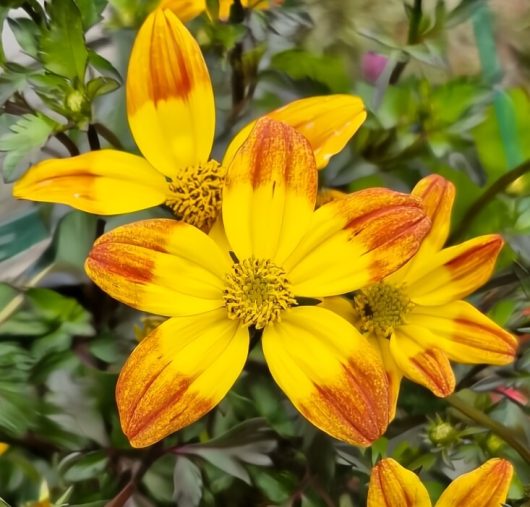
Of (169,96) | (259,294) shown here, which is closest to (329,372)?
(259,294)

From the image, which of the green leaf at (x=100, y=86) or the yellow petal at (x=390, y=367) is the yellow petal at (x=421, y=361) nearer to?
the yellow petal at (x=390, y=367)

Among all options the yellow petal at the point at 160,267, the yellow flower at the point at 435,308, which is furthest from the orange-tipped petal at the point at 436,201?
the yellow petal at the point at 160,267

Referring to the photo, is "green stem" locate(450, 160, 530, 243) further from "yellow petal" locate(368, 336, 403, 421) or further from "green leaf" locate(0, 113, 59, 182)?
"green leaf" locate(0, 113, 59, 182)

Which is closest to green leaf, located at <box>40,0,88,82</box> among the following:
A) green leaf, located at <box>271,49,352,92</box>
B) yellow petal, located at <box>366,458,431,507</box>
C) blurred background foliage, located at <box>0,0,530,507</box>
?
blurred background foliage, located at <box>0,0,530,507</box>

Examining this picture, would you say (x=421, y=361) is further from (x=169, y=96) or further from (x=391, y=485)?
(x=169, y=96)

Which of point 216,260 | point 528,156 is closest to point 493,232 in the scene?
point 528,156

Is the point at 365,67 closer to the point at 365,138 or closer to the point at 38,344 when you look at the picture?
the point at 365,138

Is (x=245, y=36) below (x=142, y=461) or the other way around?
the other way around
